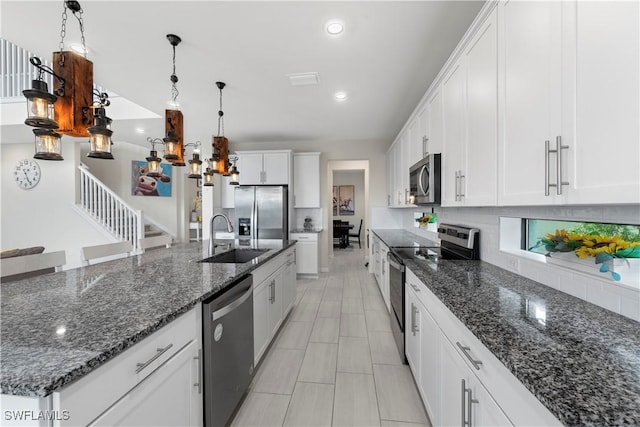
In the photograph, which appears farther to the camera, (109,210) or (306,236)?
(109,210)

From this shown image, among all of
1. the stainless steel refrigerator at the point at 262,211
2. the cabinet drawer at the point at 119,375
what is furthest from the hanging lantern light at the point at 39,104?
the stainless steel refrigerator at the point at 262,211

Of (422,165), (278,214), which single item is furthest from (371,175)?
(422,165)

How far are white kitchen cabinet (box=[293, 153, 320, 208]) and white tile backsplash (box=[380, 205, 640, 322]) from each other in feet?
11.1

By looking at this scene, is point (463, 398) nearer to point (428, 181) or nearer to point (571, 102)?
point (571, 102)

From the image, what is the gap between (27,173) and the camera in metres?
5.83

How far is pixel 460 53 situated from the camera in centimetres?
187

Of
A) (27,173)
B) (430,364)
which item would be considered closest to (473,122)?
(430,364)

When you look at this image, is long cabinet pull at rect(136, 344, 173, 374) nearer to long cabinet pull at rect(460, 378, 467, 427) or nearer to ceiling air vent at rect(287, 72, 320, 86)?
long cabinet pull at rect(460, 378, 467, 427)

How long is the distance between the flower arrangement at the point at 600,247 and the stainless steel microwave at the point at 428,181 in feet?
3.54

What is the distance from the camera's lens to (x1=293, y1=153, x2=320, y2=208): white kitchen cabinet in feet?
18.0

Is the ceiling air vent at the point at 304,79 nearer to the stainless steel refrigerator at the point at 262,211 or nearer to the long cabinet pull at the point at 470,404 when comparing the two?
the stainless steel refrigerator at the point at 262,211

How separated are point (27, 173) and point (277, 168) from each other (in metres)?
5.41

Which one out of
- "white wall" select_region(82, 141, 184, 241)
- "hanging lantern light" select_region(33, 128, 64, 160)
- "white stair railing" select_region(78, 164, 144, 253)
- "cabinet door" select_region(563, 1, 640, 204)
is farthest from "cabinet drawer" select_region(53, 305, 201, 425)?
"white wall" select_region(82, 141, 184, 241)

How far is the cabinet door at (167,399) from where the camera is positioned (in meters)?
0.88
